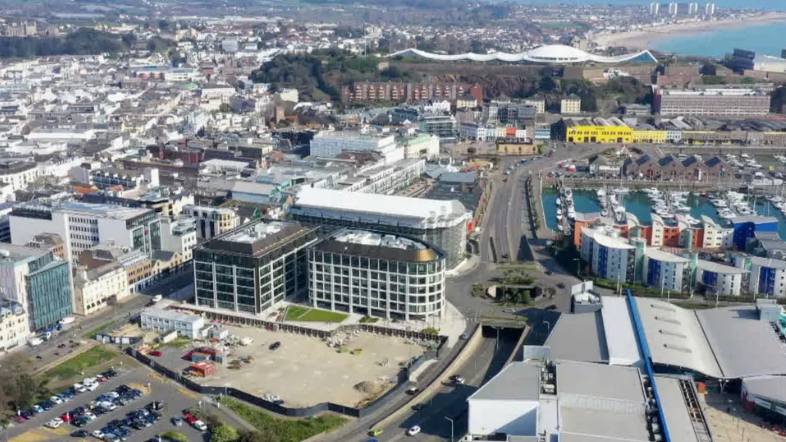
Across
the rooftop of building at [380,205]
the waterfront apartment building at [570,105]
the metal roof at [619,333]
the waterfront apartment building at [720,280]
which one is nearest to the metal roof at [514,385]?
the metal roof at [619,333]

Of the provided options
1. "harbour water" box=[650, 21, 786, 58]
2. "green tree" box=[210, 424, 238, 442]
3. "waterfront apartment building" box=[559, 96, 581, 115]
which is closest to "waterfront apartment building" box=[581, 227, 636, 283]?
"green tree" box=[210, 424, 238, 442]

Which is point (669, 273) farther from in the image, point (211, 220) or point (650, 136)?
point (650, 136)

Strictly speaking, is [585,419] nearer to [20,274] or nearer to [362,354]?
[362,354]

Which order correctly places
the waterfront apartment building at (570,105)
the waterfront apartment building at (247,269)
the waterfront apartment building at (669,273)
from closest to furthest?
the waterfront apartment building at (247,269)
the waterfront apartment building at (669,273)
the waterfront apartment building at (570,105)

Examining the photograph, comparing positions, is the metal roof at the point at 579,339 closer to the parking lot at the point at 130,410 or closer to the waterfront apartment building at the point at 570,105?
the parking lot at the point at 130,410

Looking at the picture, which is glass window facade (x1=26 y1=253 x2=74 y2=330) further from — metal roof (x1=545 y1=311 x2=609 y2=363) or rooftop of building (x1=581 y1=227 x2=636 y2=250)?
rooftop of building (x1=581 y1=227 x2=636 y2=250)

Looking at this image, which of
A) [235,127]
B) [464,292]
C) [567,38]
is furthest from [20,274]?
[567,38]
